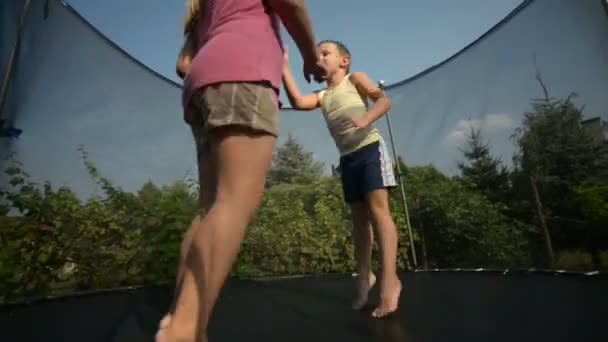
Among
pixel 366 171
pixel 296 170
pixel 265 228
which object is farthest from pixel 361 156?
pixel 296 170

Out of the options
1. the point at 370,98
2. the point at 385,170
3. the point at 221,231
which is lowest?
the point at 221,231

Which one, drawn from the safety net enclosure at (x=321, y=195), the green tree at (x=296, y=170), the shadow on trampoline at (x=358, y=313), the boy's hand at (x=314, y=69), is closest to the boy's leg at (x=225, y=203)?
the boy's hand at (x=314, y=69)

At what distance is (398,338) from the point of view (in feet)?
2.93

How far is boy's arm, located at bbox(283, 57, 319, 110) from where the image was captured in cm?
122

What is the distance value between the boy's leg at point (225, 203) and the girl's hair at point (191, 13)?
249mm

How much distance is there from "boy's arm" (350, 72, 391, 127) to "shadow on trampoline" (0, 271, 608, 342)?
1.95 feet

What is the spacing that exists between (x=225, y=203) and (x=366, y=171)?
774mm

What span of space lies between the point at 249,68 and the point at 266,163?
15 centimetres

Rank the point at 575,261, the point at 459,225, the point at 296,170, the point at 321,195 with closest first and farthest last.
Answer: the point at 575,261 → the point at 459,225 → the point at 321,195 → the point at 296,170

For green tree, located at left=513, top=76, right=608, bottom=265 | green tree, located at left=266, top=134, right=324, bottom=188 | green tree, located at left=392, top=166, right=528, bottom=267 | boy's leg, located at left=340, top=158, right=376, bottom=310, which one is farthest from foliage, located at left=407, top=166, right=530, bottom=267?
boy's leg, located at left=340, top=158, right=376, bottom=310

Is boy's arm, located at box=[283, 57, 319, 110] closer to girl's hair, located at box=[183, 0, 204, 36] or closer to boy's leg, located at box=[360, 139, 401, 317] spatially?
boy's leg, located at box=[360, 139, 401, 317]

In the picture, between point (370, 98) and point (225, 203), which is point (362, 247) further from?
point (225, 203)

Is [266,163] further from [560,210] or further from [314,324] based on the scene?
[560,210]

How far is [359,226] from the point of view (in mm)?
1343
